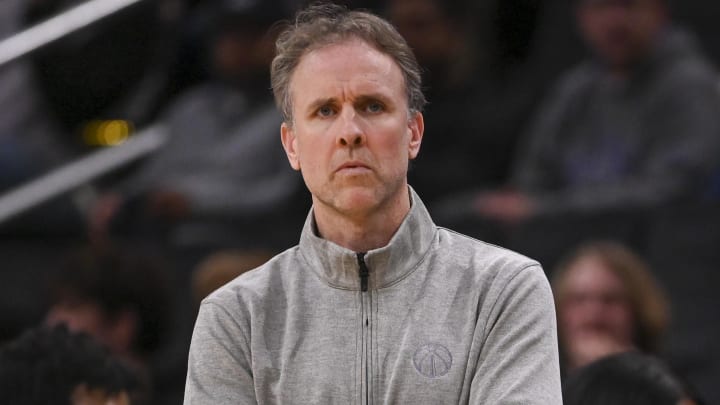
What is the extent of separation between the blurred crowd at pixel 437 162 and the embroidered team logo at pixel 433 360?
2.04 meters

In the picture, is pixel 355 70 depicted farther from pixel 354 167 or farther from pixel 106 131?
pixel 106 131

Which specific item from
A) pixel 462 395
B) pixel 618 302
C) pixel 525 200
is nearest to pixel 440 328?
pixel 462 395

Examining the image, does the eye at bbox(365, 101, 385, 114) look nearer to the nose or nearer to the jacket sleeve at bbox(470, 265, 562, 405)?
the nose

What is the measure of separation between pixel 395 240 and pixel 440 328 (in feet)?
0.54

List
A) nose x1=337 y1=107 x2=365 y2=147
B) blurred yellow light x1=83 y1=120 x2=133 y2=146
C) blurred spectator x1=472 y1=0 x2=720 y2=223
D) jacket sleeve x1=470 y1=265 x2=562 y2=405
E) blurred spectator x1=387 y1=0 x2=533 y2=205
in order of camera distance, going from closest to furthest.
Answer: jacket sleeve x1=470 y1=265 x2=562 y2=405, nose x1=337 y1=107 x2=365 y2=147, blurred spectator x1=472 y1=0 x2=720 y2=223, blurred spectator x1=387 y1=0 x2=533 y2=205, blurred yellow light x1=83 y1=120 x2=133 y2=146

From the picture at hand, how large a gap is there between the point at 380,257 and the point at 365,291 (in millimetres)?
61

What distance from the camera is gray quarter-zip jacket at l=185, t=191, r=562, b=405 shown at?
2.06 meters

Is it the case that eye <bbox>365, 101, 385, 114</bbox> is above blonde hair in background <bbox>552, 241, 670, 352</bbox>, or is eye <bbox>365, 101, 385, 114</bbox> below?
below

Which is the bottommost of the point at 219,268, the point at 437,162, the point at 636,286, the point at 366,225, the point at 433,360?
the point at 433,360

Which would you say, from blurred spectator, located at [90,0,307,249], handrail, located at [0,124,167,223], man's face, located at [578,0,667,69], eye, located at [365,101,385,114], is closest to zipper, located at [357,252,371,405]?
eye, located at [365,101,385,114]

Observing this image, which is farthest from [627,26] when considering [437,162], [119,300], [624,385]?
[624,385]

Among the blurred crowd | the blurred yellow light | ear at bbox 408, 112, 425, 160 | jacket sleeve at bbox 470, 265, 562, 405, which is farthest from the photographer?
the blurred yellow light

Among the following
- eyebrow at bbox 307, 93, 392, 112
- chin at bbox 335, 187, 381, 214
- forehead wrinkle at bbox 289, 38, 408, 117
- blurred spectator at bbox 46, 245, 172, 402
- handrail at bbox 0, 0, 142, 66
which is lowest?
chin at bbox 335, 187, 381, 214

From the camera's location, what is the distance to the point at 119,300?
173 inches
